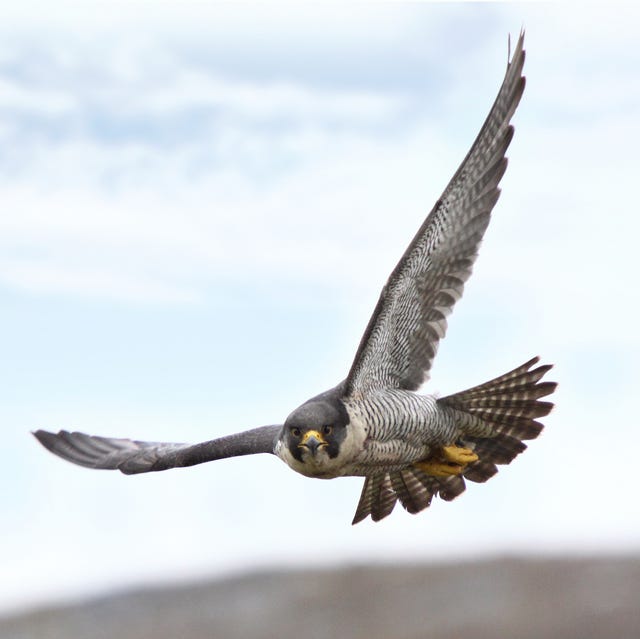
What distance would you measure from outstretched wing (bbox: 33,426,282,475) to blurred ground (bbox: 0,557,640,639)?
8.24 meters

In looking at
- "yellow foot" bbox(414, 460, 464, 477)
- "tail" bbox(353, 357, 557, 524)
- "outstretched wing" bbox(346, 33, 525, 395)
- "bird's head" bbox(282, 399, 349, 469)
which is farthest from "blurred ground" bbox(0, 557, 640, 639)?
"bird's head" bbox(282, 399, 349, 469)

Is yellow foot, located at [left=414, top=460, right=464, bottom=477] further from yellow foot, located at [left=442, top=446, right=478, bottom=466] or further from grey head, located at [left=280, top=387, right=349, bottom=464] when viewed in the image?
grey head, located at [left=280, top=387, right=349, bottom=464]

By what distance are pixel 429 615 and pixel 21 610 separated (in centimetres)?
882

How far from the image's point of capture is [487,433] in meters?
11.0

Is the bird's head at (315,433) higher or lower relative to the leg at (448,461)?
lower

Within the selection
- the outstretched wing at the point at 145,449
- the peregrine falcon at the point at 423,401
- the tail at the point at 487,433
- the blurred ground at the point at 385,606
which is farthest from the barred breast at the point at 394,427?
the blurred ground at the point at 385,606

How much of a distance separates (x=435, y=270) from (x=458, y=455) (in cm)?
159

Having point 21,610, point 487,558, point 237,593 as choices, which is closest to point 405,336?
point 487,558

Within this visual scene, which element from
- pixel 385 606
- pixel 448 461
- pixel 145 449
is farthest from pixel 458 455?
pixel 385 606

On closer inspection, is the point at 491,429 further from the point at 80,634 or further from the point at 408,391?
the point at 80,634

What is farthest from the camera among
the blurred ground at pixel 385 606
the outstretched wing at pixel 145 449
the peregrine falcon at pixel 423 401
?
the blurred ground at pixel 385 606

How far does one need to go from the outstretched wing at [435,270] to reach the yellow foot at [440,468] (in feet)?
2.35

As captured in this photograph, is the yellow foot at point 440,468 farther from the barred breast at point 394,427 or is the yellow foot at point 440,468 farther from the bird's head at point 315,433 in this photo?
the bird's head at point 315,433

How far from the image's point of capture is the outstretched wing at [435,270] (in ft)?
33.3
